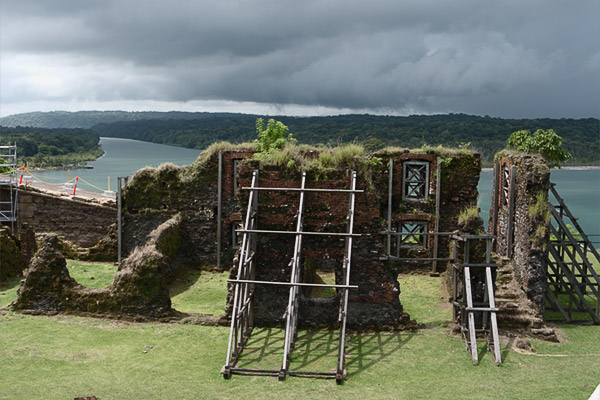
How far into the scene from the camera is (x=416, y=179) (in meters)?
22.5

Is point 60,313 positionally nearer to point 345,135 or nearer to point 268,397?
point 268,397

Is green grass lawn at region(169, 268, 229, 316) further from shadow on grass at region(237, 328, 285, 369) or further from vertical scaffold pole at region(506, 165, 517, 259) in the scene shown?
vertical scaffold pole at region(506, 165, 517, 259)

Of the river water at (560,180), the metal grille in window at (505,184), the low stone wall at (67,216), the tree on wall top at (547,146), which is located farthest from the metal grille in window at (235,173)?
the river water at (560,180)

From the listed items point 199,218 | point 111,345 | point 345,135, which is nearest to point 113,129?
point 345,135

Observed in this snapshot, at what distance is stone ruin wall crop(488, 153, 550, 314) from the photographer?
15695mm

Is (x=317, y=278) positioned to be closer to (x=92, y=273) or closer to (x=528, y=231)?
(x=528, y=231)

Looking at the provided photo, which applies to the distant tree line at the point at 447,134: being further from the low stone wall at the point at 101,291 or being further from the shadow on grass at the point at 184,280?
the low stone wall at the point at 101,291

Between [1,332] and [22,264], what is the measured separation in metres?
6.70

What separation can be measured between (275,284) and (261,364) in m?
1.77

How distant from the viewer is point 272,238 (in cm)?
1468

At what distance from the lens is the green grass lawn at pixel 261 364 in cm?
1076

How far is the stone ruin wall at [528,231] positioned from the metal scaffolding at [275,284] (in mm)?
5751

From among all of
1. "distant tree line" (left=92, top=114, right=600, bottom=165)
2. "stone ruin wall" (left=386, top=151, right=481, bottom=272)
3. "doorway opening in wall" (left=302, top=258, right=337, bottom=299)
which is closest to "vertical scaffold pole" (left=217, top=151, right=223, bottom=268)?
"doorway opening in wall" (left=302, top=258, right=337, bottom=299)

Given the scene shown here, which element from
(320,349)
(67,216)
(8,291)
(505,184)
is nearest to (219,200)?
(67,216)
